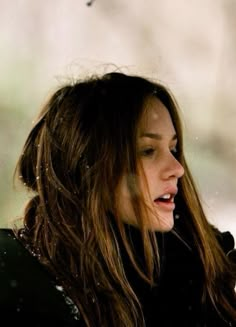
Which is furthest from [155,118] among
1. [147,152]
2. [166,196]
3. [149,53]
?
[149,53]

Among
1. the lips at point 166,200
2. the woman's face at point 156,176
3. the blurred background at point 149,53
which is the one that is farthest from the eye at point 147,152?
the blurred background at point 149,53

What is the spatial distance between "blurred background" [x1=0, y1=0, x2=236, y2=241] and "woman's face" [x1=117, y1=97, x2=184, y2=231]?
153cm

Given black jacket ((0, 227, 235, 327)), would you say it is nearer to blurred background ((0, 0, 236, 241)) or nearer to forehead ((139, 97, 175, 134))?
forehead ((139, 97, 175, 134))

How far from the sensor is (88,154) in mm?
2480

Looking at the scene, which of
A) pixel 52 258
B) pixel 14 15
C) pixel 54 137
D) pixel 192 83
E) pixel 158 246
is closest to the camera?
pixel 52 258

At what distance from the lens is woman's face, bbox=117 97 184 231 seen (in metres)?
2.41

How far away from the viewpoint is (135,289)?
2529 mm

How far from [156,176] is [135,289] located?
37cm

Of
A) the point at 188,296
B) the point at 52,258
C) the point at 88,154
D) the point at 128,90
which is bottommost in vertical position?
the point at 188,296

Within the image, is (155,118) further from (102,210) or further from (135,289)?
(135,289)

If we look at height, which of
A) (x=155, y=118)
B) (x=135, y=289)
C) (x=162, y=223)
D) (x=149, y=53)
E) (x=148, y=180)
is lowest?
(x=135, y=289)

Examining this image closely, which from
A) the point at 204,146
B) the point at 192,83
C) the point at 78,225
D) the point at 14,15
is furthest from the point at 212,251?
the point at 192,83

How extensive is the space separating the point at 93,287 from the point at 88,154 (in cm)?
40

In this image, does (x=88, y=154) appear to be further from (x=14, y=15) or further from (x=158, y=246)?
(x=14, y=15)
